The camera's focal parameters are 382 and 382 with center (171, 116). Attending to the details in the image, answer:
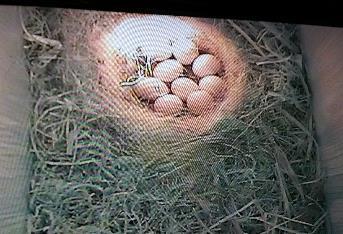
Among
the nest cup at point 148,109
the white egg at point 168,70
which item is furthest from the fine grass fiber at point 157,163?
the white egg at point 168,70

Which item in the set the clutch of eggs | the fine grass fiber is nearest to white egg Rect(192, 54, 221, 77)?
the clutch of eggs

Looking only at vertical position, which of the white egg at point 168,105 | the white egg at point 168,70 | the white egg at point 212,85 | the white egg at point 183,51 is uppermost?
the white egg at point 183,51

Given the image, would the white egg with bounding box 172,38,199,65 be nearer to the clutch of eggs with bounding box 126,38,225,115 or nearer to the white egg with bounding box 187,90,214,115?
the clutch of eggs with bounding box 126,38,225,115

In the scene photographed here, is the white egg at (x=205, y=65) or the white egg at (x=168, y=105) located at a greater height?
the white egg at (x=205, y=65)

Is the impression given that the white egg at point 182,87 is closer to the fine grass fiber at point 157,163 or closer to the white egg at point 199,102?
the white egg at point 199,102

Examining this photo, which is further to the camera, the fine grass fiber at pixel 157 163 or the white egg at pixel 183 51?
the white egg at pixel 183 51

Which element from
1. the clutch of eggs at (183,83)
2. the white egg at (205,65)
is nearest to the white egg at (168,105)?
the clutch of eggs at (183,83)
